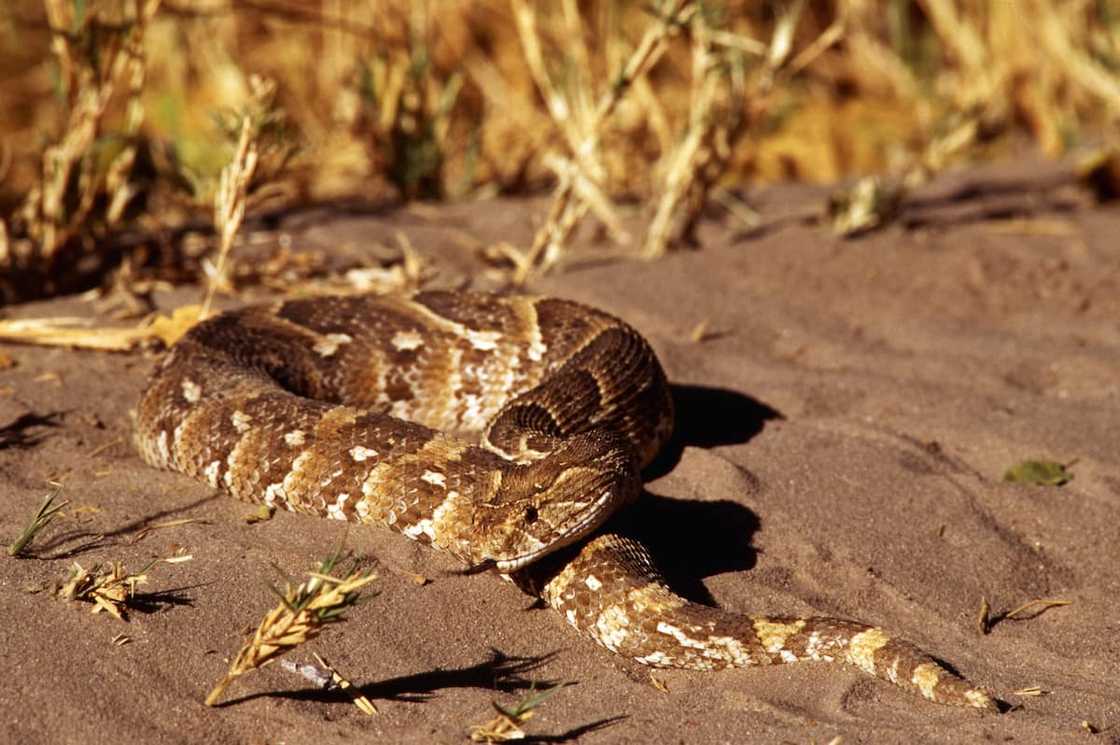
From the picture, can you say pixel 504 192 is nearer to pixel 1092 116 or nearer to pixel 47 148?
pixel 47 148

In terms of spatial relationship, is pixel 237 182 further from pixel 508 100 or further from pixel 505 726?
pixel 508 100

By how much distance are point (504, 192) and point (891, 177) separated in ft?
9.60

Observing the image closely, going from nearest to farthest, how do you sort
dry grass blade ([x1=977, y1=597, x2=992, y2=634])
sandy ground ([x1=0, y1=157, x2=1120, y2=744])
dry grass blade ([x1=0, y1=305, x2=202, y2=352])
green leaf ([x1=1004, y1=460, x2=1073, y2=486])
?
sandy ground ([x1=0, y1=157, x2=1120, y2=744]) → dry grass blade ([x1=977, y1=597, x2=992, y2=634]) → green leaf ([x1=1004, y1=460, x2=1073, y2=486]) → dry grass blade ([x1=0, y1=305, x2=202, y2=352])

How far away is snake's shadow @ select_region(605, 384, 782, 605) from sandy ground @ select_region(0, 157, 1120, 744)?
0.04 feet

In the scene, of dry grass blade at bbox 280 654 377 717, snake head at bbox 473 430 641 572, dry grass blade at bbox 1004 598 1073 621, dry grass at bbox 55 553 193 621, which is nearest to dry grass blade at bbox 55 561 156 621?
dry grass at bbox 55 553 193 621

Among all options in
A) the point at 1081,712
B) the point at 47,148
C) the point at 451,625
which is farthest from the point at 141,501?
the point at 1081,712

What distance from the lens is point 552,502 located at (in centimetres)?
467

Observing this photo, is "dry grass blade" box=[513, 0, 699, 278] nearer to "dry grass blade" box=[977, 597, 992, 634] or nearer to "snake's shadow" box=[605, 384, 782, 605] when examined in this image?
"snake's shadow" box=[605, 384, 782, 605]

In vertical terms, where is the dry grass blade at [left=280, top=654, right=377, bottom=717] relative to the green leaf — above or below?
above

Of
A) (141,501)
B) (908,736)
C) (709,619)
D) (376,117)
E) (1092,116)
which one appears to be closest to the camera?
(908,736)

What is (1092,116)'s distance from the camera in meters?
11.5

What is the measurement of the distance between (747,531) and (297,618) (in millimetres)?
2075

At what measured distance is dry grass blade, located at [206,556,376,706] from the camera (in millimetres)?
3766

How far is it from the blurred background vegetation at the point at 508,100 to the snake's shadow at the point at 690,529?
2.22m
